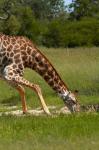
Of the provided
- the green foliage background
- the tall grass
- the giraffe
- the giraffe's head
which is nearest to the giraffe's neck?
the giraffe

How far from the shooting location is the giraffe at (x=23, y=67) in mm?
14930

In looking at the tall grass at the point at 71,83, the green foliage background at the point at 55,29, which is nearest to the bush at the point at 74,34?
the green foliage background at the point at 55,29

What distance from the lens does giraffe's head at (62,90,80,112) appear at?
14867mm

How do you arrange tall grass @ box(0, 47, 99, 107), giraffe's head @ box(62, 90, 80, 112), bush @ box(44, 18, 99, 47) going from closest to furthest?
giraffe's head @ box(62, 90, 80, 112)
tall grass @ box(0, 47, 99, 107)
bush @ box(44, 18, 99, 47)

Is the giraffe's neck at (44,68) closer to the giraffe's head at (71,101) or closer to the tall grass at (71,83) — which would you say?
the giraffe's head at (71,101)

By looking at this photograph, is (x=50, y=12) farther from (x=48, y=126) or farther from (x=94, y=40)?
(x=48, y=126)

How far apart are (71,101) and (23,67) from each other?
154 cm

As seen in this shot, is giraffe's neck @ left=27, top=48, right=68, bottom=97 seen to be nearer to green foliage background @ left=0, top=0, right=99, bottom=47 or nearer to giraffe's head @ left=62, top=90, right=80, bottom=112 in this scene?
giraffe's head @ left=62, top=90, right=80, bottom=112

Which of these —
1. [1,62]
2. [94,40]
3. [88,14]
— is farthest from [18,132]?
[88,14]

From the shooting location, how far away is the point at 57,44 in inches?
2282

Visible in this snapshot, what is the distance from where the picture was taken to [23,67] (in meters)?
15.3

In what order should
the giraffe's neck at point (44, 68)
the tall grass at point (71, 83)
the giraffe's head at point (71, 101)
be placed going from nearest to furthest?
the giraffe's head at point (71, 101) → the giraffe's neck at point (44, 68) → the tall grass at point (71, 83)

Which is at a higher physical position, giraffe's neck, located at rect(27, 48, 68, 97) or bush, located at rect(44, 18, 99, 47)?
bush, located at rect(44, 18, 99, 47)

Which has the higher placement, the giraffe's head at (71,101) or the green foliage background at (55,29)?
the green foliage background at (55,29)
